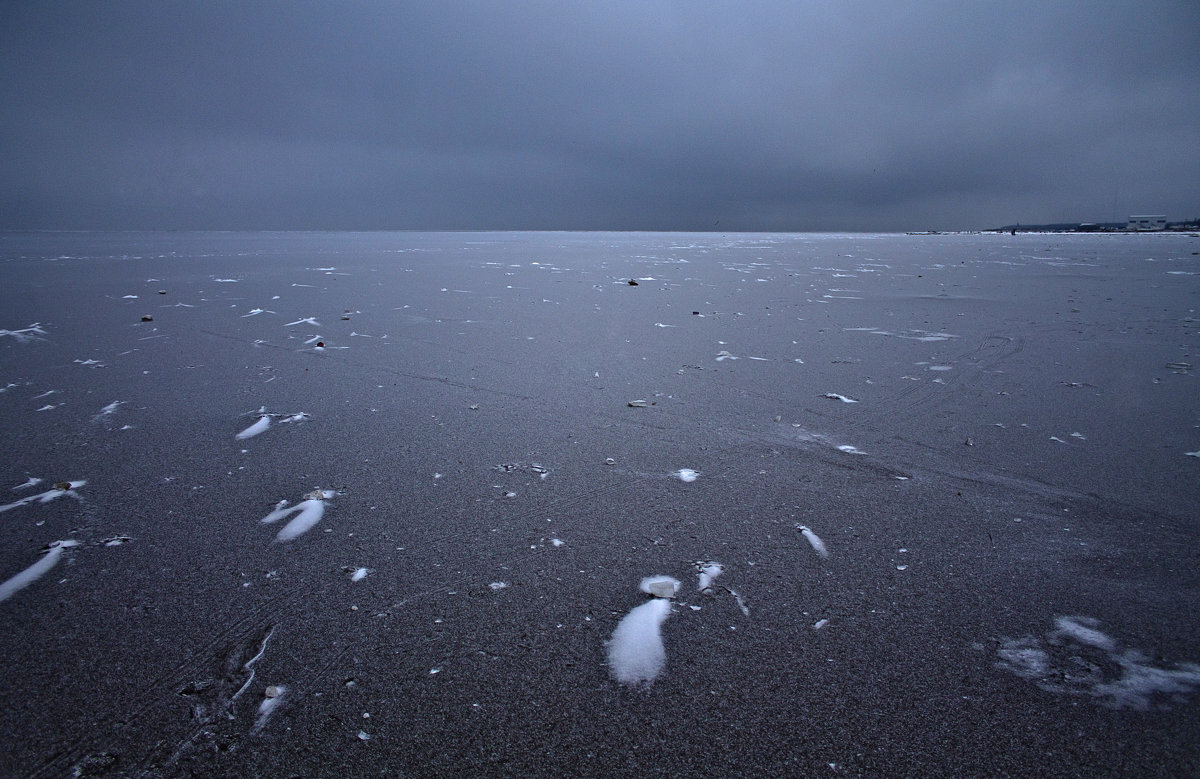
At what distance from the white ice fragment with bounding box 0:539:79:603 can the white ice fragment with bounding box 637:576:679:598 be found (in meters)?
1.68

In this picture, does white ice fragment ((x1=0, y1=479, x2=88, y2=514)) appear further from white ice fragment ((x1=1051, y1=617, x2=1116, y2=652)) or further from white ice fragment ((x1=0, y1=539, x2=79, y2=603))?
white ice fragment ((x1=1051, y1=617, x2=1116, y2=652))

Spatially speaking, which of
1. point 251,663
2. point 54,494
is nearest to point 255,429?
point 54,494

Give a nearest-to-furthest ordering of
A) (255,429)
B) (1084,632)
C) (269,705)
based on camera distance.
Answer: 1. (269,705)
2. (1084,632)
3. (255,429)

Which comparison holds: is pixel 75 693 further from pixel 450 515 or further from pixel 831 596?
pixel 831 596

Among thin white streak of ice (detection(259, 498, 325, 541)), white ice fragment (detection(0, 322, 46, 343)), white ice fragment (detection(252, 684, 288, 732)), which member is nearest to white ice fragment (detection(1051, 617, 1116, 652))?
white ice fragment (detection(252, 684, 288, 732))

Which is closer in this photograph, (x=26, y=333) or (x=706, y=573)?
(x=706, y=573)

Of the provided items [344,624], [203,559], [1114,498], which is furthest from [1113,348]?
[203,559]

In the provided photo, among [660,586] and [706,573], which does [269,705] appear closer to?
[660,586]

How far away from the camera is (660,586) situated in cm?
162

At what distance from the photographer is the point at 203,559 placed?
1.73m

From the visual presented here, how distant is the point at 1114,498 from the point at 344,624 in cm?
257

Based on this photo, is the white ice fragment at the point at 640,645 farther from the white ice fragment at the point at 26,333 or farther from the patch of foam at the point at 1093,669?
the white ice fragment at the point at 26,333

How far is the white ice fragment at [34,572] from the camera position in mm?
1579

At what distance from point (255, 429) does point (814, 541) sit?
2559 mm
